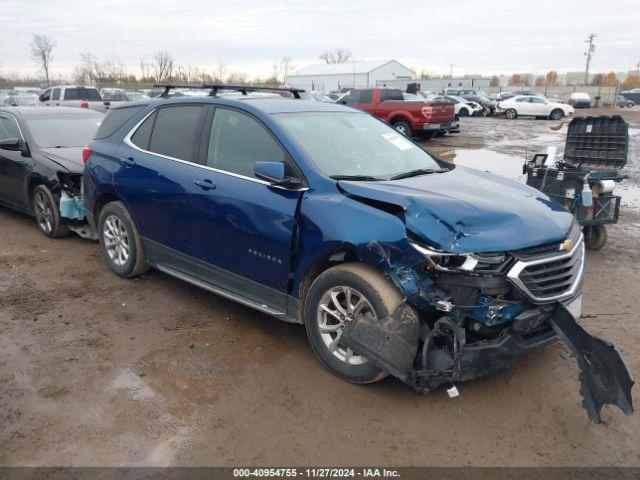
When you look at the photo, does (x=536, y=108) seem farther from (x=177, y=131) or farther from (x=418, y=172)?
(x=177, y=131)

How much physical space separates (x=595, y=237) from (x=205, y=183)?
505 centimetres

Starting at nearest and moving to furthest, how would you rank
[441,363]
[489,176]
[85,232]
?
[441,363]
[489,176]
[85,232]

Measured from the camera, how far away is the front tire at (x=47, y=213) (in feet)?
23.1

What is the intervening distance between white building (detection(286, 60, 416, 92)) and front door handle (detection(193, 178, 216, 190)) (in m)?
70.8

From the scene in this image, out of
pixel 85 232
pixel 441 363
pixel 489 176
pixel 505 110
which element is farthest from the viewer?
pixel 505 110

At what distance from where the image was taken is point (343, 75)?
253ft

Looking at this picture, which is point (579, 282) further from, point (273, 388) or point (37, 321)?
point (37, 321)

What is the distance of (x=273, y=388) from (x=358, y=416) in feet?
2.11

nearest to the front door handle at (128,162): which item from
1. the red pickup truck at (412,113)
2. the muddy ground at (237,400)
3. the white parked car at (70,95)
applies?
the muddy ground at (237,400)

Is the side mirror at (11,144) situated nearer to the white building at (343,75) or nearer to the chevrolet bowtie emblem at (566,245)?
the chevrolet bowtie emblem at (566,245)

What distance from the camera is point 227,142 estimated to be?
4570mm

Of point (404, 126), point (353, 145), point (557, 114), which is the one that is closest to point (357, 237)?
point (353, 145)

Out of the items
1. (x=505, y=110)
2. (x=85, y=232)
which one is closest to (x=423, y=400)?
(x=85, y=232)

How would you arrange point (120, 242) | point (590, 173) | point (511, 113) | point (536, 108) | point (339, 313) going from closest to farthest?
point (339, 313) → point (120, 242) → point (590, 173) → point (536, 108) → point (511, 113)
